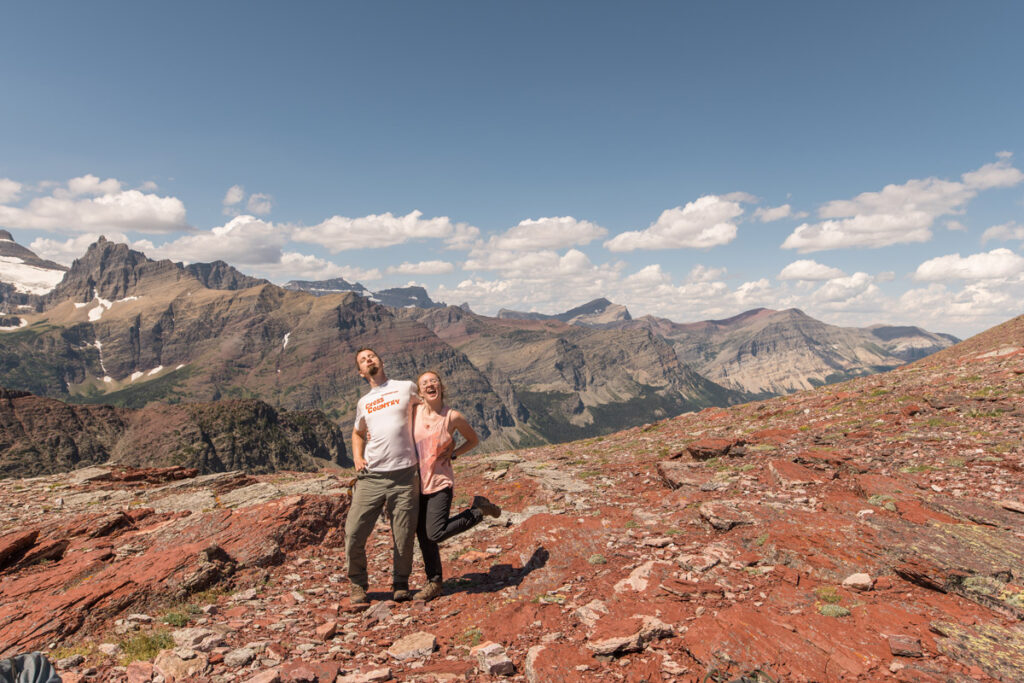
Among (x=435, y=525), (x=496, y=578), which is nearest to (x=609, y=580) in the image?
(x=496, y=578)

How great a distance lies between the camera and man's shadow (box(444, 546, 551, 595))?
9.15 metres

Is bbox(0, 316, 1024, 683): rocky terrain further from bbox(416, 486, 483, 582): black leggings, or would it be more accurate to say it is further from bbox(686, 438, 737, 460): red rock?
bbox(416, 486, 483, 582): black leggings

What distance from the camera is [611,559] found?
9273 millimetres

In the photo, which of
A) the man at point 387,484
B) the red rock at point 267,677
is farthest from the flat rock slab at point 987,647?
the red rock at point 267,677

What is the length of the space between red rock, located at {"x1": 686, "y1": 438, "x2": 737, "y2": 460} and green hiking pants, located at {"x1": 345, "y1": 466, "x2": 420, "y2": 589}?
11.3 metres

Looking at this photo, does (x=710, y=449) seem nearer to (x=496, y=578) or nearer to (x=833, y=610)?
(x=833, y=610)

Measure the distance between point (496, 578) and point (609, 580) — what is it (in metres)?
2.40

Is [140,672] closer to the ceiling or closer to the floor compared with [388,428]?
closer to the floor

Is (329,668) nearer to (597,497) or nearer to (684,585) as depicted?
(684,585)

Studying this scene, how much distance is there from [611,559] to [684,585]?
177cm

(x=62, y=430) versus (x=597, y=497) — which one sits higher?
(x=597, y=497)

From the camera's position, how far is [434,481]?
8.89m

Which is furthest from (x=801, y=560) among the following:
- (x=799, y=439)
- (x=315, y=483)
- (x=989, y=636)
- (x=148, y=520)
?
(x=148, y=520)

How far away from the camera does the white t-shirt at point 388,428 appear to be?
8609 mm
